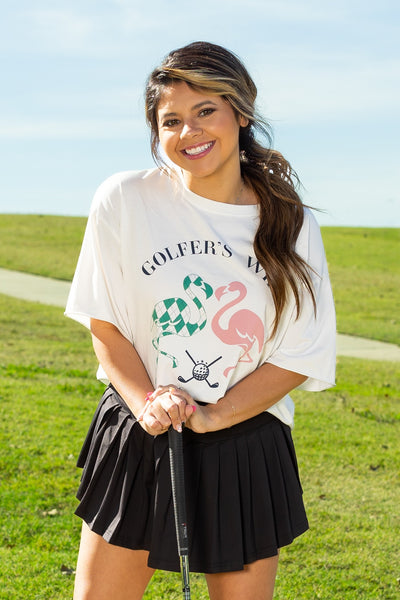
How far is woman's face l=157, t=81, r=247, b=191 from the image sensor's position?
240 centimetres

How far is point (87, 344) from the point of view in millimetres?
11016

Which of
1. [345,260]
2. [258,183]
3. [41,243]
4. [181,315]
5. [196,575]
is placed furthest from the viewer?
[41,243]

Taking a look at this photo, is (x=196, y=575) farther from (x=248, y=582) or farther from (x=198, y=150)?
(x=198, y=150)

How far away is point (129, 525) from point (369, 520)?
316 cm

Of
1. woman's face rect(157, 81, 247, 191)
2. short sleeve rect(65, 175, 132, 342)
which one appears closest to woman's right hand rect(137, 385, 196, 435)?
short sleeve rect(65, 175, 132, 342)

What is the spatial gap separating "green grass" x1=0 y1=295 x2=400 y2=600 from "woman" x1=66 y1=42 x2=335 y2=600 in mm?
1872

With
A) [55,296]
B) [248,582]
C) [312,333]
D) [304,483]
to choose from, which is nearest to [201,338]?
[312,333]

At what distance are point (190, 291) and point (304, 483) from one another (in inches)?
150

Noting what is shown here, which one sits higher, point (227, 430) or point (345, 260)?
point (227, 430)

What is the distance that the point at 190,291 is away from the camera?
2375mm

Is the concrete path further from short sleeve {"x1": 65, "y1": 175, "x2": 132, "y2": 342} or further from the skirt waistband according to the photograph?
short sleeve {"x1": 65, "y1": 175, "x2": 132, "y2": 342}

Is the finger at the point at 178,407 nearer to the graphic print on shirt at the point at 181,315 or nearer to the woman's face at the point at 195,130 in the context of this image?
the graphic print on shirt at the point at 181,315

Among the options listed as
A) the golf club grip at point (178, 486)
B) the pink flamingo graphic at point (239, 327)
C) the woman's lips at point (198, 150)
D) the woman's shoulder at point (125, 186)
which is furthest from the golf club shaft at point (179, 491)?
the woman's lips at point (198, 150)

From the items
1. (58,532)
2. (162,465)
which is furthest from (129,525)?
(58,532)
